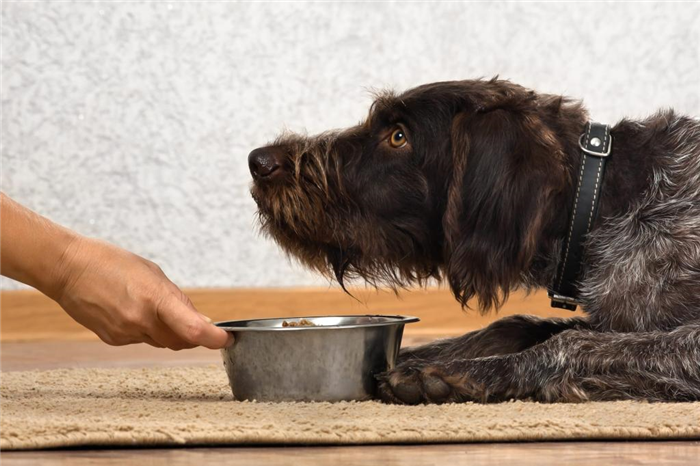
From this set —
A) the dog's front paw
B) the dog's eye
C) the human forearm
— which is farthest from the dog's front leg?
the human forearm

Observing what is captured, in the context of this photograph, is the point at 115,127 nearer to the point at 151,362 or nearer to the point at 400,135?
the point at 151,362

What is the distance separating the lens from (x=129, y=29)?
13.5 ft

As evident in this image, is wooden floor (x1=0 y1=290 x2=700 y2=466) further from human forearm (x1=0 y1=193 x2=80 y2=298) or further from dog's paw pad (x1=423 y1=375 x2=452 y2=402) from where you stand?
human forearm (x1=0 y1=193 x2=80 y2=298)

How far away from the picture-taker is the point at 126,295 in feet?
6.44

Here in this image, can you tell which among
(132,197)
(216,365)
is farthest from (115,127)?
(216,365)

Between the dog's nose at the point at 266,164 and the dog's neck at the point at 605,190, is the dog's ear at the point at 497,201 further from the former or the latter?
the dog's nose at the point at 266,164

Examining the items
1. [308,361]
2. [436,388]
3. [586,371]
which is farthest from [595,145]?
[308,361]

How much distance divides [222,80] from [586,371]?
8.14ft

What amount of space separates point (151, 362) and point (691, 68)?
2674mm

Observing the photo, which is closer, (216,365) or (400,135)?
(400,135)

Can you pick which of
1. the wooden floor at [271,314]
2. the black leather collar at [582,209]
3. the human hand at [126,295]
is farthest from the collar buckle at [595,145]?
the human hand at [126,295]

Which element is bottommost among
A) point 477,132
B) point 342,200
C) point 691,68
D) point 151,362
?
point 151,362

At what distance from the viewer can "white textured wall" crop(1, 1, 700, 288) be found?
4102mm

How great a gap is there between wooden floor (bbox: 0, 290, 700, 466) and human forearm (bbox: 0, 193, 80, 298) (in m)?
0.48
